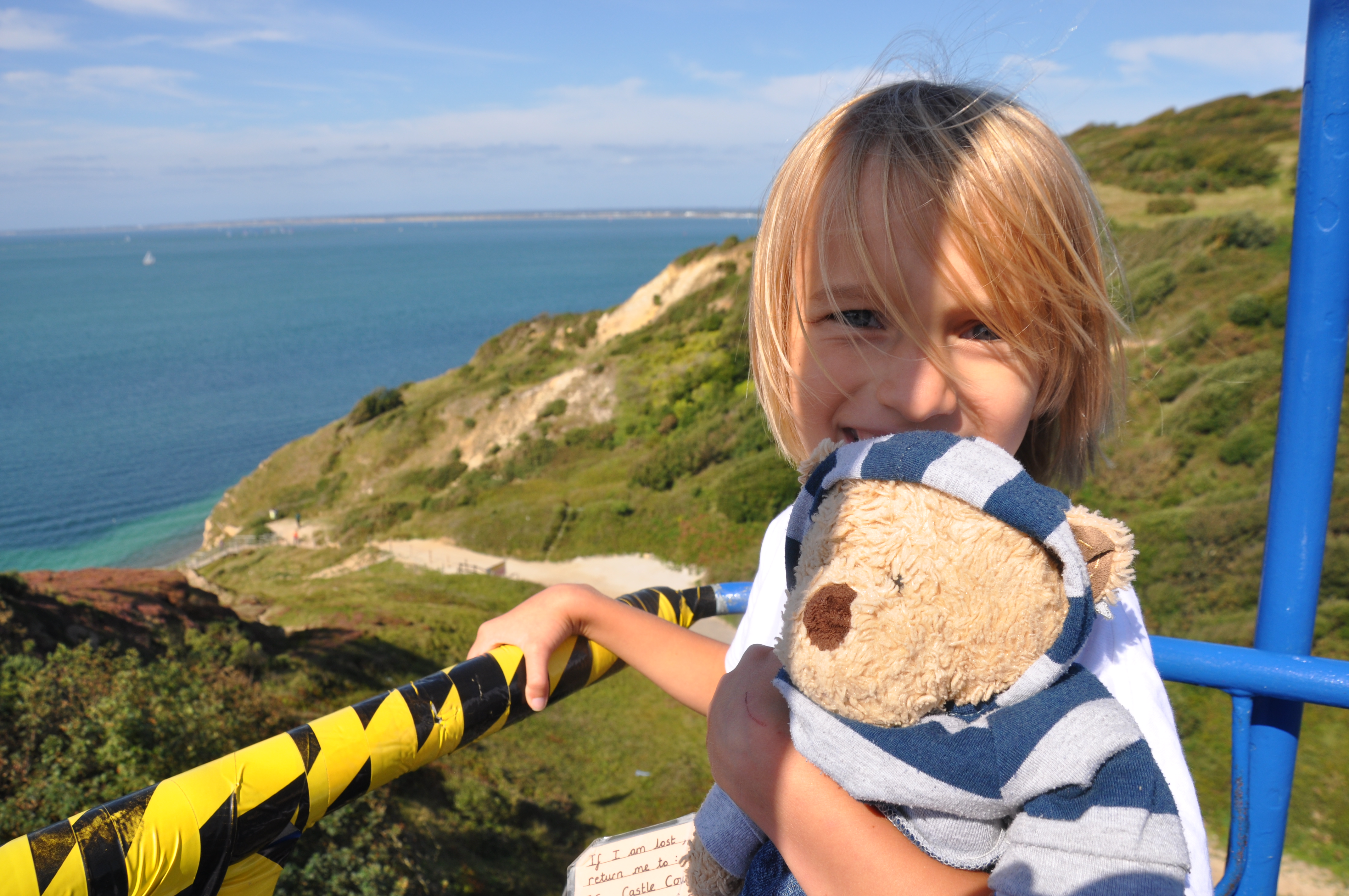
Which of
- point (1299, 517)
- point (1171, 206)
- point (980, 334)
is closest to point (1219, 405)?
point (1171, 206)

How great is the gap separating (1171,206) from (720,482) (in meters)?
16.2

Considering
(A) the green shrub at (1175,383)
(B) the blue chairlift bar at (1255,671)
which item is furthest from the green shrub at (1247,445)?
(B) the blue chairlift bar at (1255,671)

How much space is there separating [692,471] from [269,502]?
2376 cm

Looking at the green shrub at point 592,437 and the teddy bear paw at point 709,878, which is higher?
the teddy bear paw at point 709,878

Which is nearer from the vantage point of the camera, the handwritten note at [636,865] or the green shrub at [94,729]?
the handwritten note at [636,865]

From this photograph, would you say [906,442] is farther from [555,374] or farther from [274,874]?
[555,374]

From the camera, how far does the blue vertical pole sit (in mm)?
1198

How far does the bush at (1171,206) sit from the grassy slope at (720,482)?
1.30 ft

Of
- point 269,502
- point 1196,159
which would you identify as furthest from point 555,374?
point 1196,159

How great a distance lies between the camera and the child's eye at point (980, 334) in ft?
4.12

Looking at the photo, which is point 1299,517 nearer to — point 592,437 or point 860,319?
point 860,319

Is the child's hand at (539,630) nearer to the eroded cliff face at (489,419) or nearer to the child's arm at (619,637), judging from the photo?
the child's arm at (619,637)

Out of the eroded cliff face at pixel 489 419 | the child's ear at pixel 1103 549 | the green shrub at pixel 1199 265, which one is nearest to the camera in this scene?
the child's ear at pixel 1103 549

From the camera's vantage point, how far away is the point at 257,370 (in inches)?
2830
